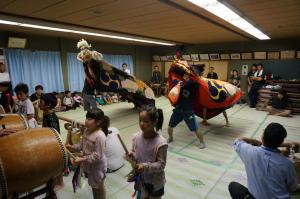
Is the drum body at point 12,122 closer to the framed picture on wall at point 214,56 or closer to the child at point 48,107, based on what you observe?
the child at point 48,107

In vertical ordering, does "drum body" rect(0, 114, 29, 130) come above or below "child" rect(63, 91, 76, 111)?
above

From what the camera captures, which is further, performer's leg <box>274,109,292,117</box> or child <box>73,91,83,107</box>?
child <box>73,91,83,107</box>

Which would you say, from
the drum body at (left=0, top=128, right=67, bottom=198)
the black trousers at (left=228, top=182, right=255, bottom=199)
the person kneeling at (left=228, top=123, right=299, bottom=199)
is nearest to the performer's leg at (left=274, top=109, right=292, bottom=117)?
the black trousers at (left=228, top=182, right=255, bottom=199)

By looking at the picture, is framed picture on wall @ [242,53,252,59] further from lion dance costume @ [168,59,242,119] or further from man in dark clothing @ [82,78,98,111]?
man in dark clothing @ [82,78,98,111]

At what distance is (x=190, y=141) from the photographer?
3820 millimetres

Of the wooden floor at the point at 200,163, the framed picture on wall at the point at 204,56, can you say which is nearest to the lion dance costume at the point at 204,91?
the wooden floor at the point at 200,163

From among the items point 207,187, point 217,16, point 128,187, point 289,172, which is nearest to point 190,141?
point 207,187

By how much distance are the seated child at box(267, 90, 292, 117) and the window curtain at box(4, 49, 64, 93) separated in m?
6.76

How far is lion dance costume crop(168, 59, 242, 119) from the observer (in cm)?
355

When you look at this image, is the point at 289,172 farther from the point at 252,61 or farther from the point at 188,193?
the point at 252,61

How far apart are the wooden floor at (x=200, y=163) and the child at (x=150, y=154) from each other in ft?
2.64

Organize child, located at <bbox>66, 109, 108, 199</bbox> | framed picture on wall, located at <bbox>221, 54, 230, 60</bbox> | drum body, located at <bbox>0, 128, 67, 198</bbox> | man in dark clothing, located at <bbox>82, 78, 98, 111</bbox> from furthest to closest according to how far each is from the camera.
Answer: framed picture on wall, located at <bbox>221, 54, 230, 60</bbox> < man in dark clothing, located at <bbox>82, 78, 98, 111</bbox> < child, located at <bbox>66, 109, 108, 199</bbox> < drum body, located at <bbox>0, 128, 67, 198</bbox>

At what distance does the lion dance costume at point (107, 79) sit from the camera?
4.17 meters

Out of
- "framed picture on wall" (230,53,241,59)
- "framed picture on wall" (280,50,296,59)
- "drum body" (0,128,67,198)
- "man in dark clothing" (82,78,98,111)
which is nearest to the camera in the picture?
"drum body" (0,128,67,198)
